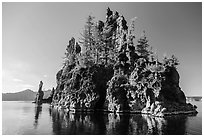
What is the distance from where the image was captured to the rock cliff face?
191ft

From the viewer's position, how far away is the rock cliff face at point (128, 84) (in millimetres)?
58156

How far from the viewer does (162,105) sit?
54094 millimetres

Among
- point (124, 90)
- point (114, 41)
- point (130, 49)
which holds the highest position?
point (114, 41)

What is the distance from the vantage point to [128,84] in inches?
2463

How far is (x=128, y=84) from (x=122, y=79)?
3.13 m

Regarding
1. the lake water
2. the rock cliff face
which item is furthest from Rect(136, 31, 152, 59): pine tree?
the lake water

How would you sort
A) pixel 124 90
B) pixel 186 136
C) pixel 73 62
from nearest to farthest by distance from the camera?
pixel 186 136 < pixel 124 90 < pixel 73 62

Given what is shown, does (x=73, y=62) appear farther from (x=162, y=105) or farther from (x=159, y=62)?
(x=162, y=105)

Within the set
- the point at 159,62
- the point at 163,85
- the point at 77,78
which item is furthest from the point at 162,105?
the point at 77,78

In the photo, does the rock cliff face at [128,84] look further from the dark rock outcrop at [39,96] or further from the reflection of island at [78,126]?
the dark rock outcrop at [39,96]

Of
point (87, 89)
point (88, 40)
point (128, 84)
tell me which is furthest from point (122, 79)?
point (88, 40)

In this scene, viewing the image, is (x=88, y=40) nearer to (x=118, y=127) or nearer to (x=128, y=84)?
(x=128, y=84)

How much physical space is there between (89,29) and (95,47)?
396 inches

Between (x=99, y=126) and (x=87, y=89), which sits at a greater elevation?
(x=87, y=89)
